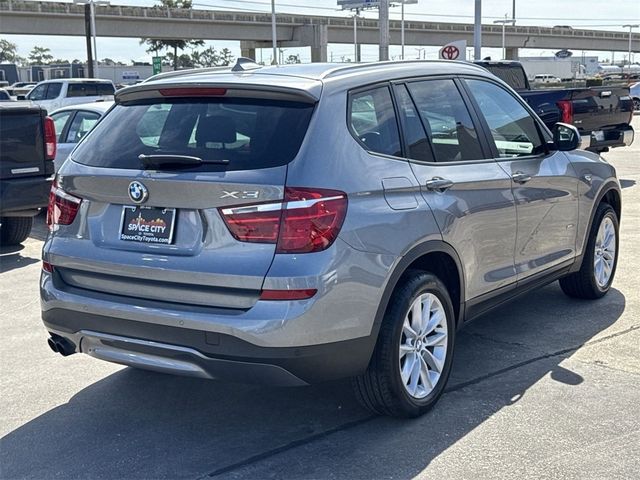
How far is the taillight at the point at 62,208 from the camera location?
418cm

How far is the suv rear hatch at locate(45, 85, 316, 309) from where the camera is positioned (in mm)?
3660

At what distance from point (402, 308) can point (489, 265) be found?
1.06 metres

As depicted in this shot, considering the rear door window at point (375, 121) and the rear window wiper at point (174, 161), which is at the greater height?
the rear door window at point (375, 121)

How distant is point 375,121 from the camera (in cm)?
424

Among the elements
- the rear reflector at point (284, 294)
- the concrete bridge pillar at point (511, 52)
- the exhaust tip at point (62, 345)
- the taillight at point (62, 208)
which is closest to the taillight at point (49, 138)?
the taillight at point (62, 208)

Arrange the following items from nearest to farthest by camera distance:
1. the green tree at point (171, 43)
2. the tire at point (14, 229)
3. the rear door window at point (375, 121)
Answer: the rear door window at point (375, 121) → the tire at point (14, 229) → the green tree at point (171, 43)

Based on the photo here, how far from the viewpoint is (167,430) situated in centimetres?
426

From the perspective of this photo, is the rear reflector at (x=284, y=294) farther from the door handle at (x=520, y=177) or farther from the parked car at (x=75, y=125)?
the parked car at (x=75, y=125)

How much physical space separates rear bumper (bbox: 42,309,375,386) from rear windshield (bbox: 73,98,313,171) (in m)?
0.78

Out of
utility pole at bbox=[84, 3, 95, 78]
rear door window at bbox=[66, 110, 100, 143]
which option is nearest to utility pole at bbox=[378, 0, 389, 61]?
rear door window at bbox=[66, 110, 100, 143]

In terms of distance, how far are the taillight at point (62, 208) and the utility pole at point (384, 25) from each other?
791 inches

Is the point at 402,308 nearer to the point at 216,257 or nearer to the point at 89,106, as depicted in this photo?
the point at 216,257

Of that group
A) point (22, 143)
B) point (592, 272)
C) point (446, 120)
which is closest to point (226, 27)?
point (22, 143)

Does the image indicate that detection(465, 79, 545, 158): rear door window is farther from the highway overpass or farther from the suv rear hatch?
the highway overpass
